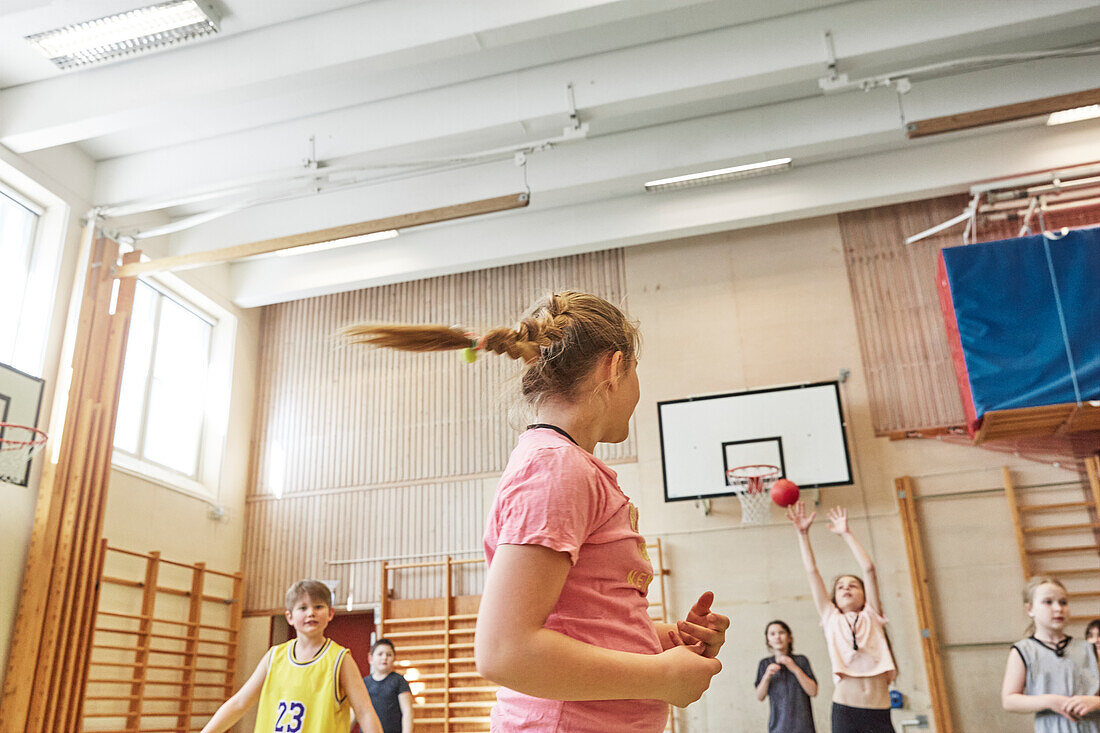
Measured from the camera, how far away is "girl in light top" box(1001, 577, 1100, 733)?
13.5 ft

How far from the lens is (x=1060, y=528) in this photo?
7621mm

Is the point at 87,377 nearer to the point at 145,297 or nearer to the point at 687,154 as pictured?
the point at 145,297

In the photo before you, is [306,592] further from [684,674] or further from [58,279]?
→ [58,279]

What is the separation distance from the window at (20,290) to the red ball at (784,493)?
619cm

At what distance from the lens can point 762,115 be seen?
312 inches

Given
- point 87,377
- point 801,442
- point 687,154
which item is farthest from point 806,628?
point 87,377

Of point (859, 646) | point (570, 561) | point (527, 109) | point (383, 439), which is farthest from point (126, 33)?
point (570, 561)

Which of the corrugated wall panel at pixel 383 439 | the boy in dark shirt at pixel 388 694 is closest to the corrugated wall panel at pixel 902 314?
the corrugated wall panel at pixel 383 439

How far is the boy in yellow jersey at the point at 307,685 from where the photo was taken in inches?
146

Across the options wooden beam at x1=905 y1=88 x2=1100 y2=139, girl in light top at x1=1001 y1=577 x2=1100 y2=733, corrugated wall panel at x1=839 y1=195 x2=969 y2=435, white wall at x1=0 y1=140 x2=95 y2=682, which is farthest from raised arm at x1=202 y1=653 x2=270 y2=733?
corrugated wall panel at x1=839 y1=195 x2=969 y2=435

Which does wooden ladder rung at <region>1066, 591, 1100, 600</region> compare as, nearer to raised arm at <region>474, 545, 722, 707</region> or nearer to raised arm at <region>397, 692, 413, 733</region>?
raised arm at <region>397, 692, 413, 733</region>

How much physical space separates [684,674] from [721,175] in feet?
25.0

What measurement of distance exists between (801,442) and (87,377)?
6289 millimetres

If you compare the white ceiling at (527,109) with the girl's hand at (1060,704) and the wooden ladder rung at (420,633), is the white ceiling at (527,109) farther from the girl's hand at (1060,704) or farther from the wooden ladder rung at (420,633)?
the girl's hand at (1060,704)
